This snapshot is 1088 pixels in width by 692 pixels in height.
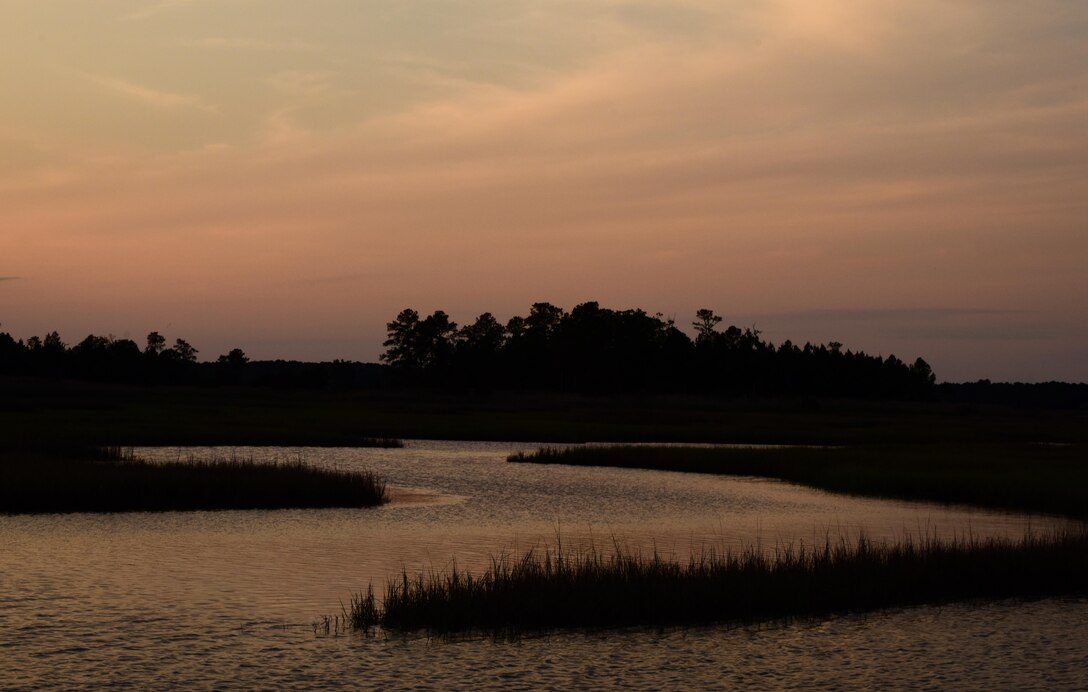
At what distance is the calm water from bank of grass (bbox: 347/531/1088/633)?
72cm

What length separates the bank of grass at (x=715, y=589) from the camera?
60.9ft

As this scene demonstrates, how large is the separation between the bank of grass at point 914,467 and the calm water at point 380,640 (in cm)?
484

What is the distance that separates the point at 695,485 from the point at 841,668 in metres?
29.9

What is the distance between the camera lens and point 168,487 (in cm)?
3559

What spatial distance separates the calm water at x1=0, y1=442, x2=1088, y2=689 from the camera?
1585 centimetres

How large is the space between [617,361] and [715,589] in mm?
155881

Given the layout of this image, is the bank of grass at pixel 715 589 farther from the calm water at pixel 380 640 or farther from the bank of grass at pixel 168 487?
the bank of grass at pixel 168 487

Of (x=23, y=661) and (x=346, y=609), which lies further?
(x=346, y=609)

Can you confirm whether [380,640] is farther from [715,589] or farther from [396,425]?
[396,425]

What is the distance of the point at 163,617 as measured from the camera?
19016 mm

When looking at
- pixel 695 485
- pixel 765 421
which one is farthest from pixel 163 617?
pixel 765 421

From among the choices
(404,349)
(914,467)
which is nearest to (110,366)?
(404,349)

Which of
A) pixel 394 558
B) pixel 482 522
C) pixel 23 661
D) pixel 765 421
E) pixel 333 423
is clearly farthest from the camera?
pixel 765 421

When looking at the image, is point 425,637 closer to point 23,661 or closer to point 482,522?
point 23,661
